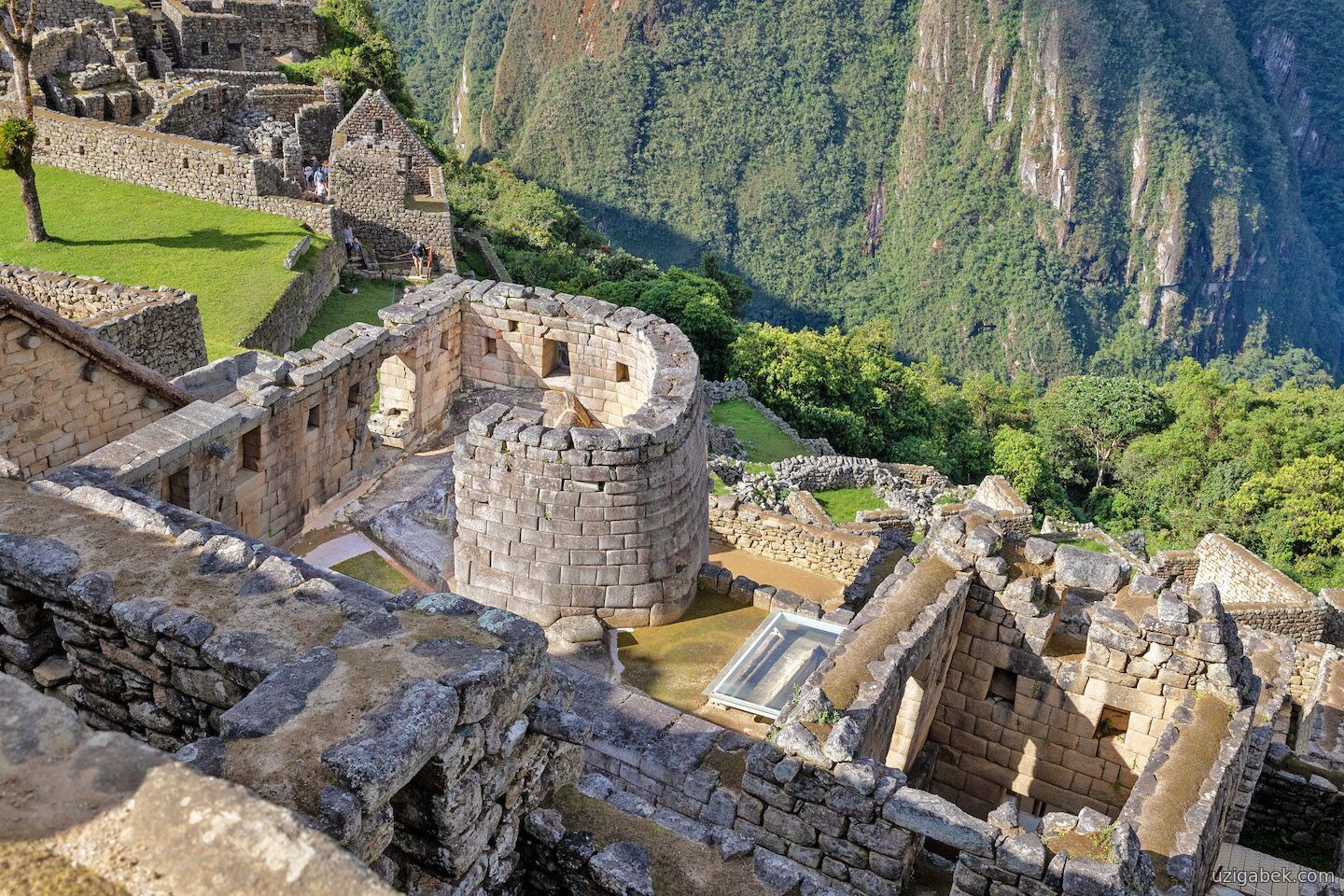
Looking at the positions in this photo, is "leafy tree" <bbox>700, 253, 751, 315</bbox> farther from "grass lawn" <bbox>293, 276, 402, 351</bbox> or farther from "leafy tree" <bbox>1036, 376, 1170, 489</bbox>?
"grass lawn" <bbox>293, 276, 402, 351</bbox>

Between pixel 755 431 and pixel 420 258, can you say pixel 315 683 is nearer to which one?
pixel 420 258

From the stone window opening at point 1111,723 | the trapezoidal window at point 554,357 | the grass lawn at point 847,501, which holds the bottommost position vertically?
the grass lawn at point 847,501

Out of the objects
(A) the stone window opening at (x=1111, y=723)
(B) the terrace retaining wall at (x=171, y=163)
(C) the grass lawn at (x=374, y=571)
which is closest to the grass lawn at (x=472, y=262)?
(B) the terrace retaining wall at (x=171, y=163)

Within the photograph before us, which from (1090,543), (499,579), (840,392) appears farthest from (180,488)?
(840,392)

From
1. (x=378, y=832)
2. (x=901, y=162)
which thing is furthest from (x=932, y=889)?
(x=901, y=162)


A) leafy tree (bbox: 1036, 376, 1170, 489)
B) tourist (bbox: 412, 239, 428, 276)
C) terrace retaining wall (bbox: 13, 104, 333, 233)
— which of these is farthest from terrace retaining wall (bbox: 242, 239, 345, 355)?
leafy tree (bbox: 1036, 376, 1170, 489)

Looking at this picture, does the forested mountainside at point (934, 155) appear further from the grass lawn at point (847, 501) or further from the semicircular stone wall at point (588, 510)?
the semicircular stone wall at point (588, 510)
